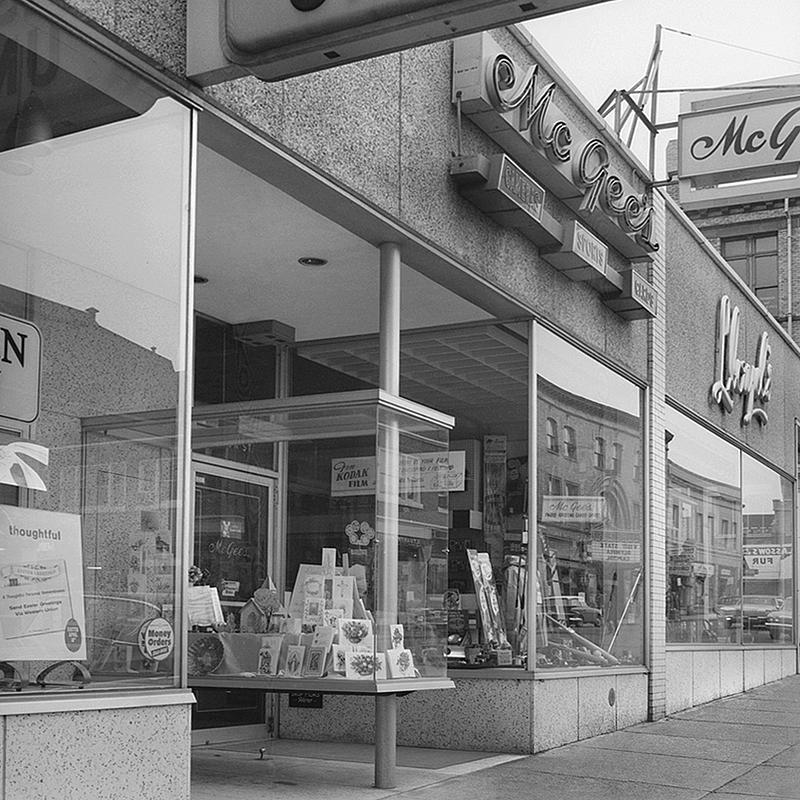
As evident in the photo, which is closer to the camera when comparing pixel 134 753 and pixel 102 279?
pixel 134 753

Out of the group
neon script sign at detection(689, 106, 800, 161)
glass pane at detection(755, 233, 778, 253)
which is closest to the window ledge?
neon script sign at detection(689, 106, 800, 161)

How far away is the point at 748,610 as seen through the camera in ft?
62.5

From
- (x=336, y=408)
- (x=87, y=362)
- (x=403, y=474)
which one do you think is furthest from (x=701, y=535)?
(x=87, y=362)

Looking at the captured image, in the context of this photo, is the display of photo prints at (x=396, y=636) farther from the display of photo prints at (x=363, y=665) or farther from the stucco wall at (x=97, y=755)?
the stucco wall at (x=97, y=755)

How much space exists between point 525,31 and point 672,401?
5662 millimetres

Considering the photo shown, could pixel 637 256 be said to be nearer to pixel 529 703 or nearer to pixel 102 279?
pixel 529 703

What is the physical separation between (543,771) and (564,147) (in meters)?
4.94

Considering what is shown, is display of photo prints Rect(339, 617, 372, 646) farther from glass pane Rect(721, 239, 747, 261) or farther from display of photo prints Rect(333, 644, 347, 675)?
glass pane Rect(721, 239, 747, 261)

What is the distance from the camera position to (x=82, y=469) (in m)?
6.09

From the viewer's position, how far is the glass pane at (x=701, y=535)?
14.9 m

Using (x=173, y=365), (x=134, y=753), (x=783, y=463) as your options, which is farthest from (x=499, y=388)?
(x=783, y=463)

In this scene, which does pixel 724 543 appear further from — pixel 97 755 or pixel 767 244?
pixel 767 244

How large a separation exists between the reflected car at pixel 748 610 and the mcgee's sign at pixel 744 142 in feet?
20.1

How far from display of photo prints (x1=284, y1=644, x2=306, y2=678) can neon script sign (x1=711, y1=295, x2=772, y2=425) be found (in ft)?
30.9
